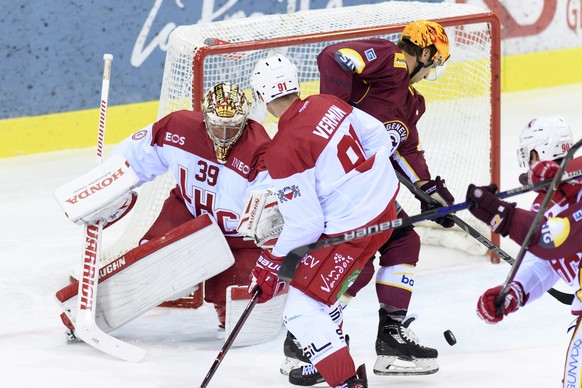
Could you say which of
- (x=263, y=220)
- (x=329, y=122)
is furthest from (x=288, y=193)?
(x=263, y=220)

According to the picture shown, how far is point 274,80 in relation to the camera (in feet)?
11.4

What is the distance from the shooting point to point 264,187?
4117 millimetres

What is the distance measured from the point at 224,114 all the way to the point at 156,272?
2.01 ft

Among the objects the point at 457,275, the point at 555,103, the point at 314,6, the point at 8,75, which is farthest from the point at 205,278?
the point at 555,103

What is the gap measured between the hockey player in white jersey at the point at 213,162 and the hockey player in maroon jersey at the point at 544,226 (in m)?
1.10

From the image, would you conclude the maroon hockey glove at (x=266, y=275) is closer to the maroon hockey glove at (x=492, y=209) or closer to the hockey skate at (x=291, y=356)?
the hockey skate at (x=291, y=356)

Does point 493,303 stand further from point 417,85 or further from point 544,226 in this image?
point 417,85

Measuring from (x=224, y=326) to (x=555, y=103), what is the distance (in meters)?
4.04

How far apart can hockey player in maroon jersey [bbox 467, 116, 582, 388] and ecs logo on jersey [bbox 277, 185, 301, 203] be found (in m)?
0.49

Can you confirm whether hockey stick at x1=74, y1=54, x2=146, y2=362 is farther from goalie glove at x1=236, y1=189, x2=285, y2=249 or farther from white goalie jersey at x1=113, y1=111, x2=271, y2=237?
goalie glove at x1=236, y1=189, x2=285, y2=249

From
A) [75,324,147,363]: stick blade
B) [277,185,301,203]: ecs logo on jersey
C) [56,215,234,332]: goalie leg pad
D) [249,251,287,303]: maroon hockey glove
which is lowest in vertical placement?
[75,324,147,363]: stick blade

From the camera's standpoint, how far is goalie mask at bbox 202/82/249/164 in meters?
4.10

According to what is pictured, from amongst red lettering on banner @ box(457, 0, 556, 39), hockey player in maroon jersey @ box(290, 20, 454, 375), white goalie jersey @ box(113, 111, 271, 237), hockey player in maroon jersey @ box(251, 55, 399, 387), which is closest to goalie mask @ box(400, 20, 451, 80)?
hockey player in maroon jersey @ box(290, 20, 454, 375)

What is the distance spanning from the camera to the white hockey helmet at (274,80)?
137 inches
